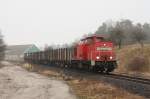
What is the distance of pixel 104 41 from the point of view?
1242 inches

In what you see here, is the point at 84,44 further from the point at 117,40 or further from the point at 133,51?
the point at 117,40

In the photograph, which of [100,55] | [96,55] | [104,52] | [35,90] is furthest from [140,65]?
[35,90]

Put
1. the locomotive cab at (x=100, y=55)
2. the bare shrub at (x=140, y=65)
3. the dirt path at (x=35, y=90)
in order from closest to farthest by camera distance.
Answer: the dirt path at (x=35, y=90), the locomotive cab at (x=100, y=55), the bare shrub at (x=140, y=65)

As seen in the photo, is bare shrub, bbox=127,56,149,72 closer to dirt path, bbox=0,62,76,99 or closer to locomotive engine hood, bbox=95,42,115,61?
locomotive engine hood, bbox=95,42,115,61

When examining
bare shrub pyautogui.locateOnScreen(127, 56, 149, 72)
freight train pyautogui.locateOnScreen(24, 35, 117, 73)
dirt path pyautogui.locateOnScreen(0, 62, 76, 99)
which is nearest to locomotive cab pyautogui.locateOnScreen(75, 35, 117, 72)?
freight train pyautogui.locateOnScreen(24, 35, 117, 73)

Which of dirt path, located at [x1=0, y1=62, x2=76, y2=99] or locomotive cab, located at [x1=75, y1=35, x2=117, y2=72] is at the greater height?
locomotive cab, located at [x1=75, y1=35, x2=117, y2=72]

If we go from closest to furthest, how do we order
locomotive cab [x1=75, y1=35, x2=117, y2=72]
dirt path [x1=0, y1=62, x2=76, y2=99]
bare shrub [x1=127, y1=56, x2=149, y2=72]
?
dirt path [x1=0, y1=62, x2=76, y2=99]
locomotive cab [x1=75, y1=35, x2=117, y2=72]
bare shrub [x1=127, y1=56, x2=149, y2=72]

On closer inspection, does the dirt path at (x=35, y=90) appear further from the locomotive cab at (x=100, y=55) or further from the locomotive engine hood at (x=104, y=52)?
the locomotive engine hood at (x=104, y=52)

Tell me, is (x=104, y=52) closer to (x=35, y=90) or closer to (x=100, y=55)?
(x=100, y=55)

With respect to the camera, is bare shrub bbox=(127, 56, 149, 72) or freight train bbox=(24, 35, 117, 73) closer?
freight train bbox=(24, 35, 117, 73)

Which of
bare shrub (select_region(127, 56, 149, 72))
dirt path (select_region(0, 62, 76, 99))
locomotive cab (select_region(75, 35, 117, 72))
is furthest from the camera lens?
bare shrub (select_region(127, 56, 149, 72))

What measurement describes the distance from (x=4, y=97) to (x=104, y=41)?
15.1 meters

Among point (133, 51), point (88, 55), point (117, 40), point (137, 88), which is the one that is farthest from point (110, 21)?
point (137, 88)

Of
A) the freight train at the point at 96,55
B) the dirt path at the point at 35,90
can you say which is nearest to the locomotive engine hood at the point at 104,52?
the freight train at the point at 96,55
